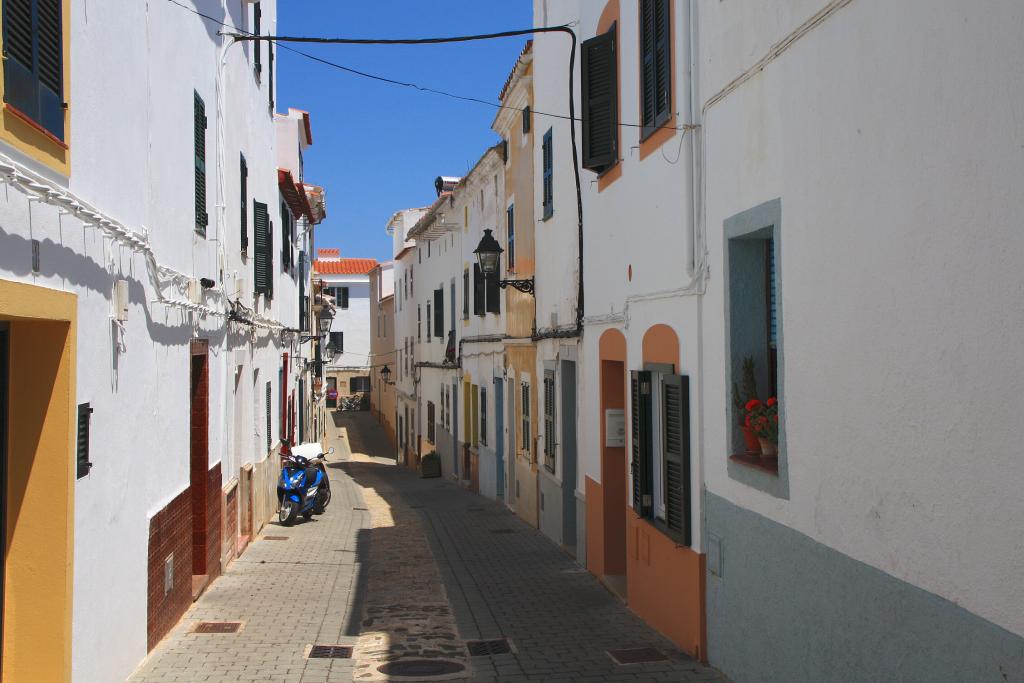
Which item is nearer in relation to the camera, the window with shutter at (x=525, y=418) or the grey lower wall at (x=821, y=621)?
the grey lower wall at (x=821, y=621)

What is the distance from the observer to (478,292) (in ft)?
70.4

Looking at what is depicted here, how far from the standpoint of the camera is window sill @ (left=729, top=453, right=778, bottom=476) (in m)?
6.44

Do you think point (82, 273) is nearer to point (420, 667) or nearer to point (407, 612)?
point (420, 667)

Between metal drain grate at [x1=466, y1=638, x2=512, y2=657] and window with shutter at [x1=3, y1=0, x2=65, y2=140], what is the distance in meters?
5.44

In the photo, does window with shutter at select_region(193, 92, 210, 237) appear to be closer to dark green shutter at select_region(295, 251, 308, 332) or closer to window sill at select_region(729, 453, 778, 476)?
window sill at select_region(729, 453, 778, 476)

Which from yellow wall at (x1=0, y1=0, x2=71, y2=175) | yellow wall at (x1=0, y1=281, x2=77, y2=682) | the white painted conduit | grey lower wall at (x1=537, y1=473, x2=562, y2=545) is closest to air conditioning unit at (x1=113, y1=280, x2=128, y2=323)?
the white painted conduit

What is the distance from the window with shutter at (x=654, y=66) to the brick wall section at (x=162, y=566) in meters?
5.59

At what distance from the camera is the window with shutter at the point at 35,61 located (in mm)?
4797

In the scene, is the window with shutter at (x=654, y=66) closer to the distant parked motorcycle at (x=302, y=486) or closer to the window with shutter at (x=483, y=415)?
the distant parked motorcycle at (x=302, y=486)

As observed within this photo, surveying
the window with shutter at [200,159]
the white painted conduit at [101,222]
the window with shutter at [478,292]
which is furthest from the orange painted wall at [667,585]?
the window with shutter at [478,292]

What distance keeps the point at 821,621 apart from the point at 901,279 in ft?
6.99

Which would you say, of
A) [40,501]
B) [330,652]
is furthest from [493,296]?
[40,501]

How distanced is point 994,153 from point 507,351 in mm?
14241

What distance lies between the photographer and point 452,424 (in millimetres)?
26484
